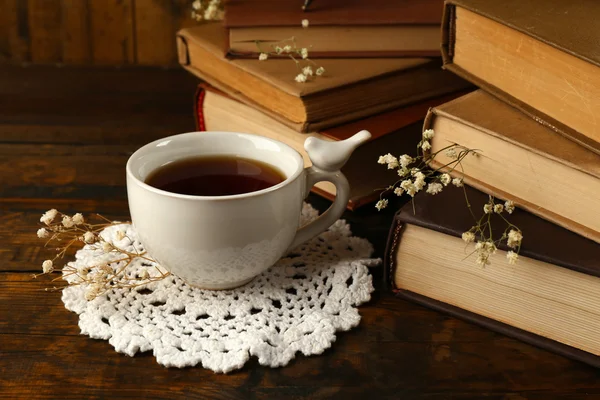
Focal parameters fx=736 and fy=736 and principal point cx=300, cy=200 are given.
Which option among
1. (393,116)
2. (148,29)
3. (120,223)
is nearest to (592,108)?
(393,116)

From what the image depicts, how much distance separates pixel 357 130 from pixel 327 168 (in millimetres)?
170

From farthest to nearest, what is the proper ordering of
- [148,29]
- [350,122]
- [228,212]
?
1. [148,29]
2. [350,122]
3. [228,212]

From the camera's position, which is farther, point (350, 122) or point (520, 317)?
point (350, 122)

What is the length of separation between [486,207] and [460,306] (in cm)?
11

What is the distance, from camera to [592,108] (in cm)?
74

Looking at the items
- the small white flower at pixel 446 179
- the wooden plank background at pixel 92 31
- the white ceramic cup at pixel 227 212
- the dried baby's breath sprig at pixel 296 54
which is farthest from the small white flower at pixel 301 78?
the wooden plank background at pixel 92 31

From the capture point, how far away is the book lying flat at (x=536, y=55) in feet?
2.43

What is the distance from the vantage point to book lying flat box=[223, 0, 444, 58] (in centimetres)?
102

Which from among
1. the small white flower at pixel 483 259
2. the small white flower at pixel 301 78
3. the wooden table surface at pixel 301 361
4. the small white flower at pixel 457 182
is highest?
the small white flower at pixel 301 78

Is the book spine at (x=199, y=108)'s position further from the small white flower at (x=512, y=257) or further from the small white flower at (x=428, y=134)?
the small white flower at (x=512, y=257)

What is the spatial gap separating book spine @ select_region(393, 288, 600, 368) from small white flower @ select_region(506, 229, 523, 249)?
0.32 ft

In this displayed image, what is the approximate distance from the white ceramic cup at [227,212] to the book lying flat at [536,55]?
18 cm

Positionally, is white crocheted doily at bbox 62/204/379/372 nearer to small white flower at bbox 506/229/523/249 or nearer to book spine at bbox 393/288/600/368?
book spine at bbox 393/288/600/368

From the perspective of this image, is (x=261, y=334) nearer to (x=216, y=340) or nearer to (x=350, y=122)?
(x=216, y=340)
